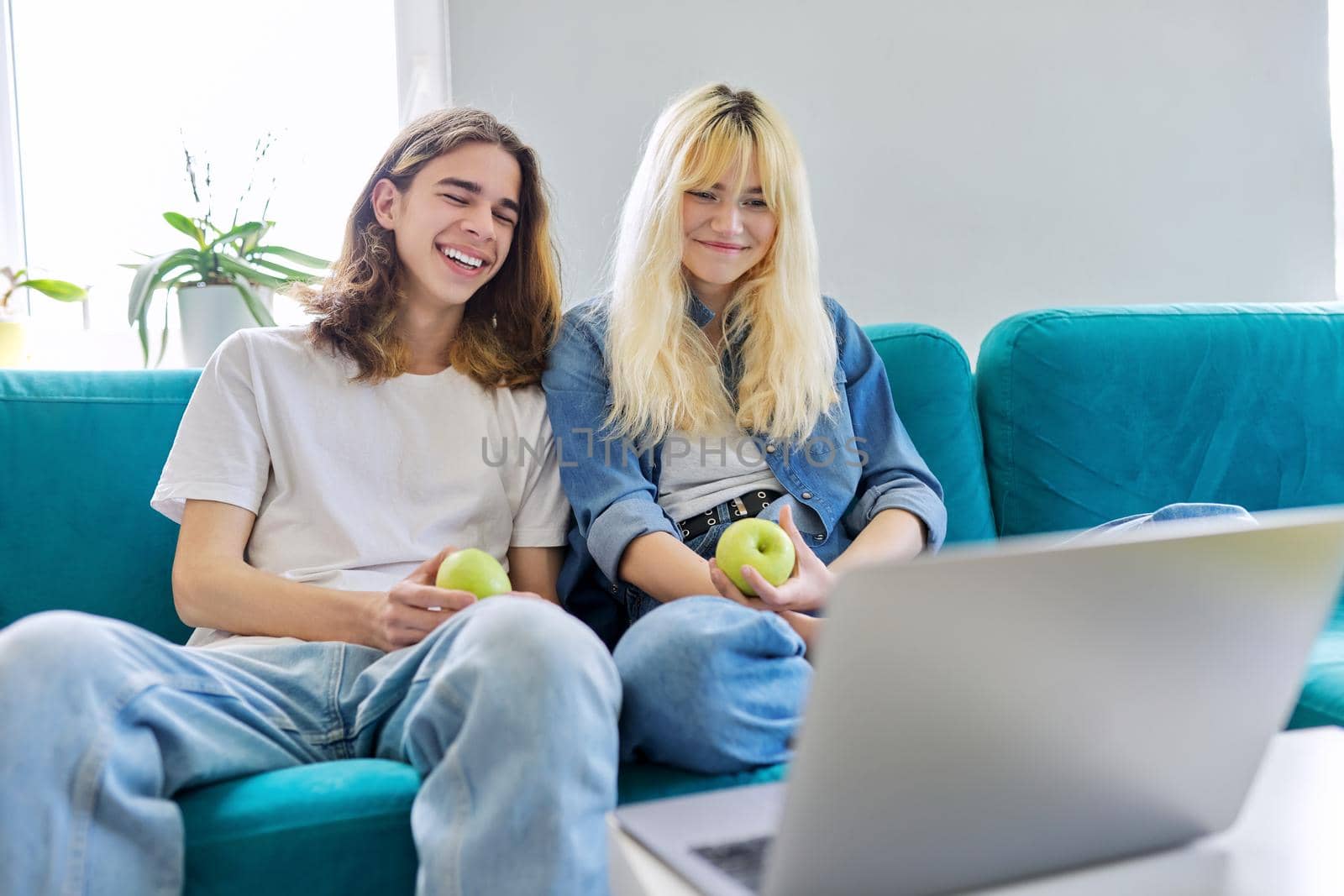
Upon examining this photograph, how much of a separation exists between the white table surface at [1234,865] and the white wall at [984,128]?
1590mm

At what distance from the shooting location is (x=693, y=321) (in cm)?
159

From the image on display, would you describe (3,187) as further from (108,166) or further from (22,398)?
(22,398)

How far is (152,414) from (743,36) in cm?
130

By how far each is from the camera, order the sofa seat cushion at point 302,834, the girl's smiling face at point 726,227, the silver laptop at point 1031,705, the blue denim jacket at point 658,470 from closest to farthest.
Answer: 1. the silver laptop at point 1031,705
2. the sofa seat cushion at point 302,834
3. the blue denim jacket at point 658,470
4. the girl's smiling face at point 726,227

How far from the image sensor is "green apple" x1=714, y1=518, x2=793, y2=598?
1215 mm

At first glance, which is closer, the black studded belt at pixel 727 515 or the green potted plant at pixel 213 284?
the black studded belt at pixel 727 515

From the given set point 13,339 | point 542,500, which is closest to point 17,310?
point 13,339

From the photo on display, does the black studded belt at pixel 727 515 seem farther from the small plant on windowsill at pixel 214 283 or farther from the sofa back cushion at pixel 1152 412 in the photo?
the small plant on windowsill at pixel 214 283

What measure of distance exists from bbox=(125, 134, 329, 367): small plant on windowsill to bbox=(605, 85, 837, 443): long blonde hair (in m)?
0.64

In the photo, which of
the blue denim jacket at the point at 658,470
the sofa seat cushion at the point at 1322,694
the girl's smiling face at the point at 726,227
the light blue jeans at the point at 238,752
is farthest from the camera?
the girl's smiling face at the point at 726,227

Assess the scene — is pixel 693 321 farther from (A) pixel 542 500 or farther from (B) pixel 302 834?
(B) pixel 302 834

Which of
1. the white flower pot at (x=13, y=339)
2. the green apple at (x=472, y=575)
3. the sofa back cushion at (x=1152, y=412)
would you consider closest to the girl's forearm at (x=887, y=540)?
the sofa back cushion at (x=1152, y=412)

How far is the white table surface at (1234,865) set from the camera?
564 millimetres

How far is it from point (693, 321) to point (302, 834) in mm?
889
